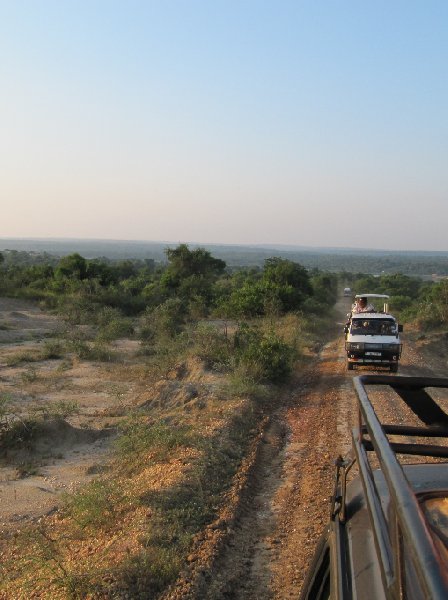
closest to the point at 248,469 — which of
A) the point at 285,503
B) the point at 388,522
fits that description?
the point at 285,503

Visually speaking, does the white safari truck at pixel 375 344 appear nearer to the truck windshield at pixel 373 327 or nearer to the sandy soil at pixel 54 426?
the truck windshield at pixel 373 327

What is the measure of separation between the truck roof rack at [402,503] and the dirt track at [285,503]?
211 cm

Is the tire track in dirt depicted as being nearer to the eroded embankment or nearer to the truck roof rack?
the eroded embankment

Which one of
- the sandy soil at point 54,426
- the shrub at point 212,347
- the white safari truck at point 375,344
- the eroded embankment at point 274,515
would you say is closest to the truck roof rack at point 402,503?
the eroded embankment at point 274,515

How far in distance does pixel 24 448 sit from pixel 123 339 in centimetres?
1275

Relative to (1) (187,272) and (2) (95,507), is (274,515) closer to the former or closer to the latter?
(2) (95,507)

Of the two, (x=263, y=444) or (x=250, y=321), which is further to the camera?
(x=250, y=321)

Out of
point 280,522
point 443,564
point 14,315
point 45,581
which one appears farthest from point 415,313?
point 443,564

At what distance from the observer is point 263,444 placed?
26.1ft

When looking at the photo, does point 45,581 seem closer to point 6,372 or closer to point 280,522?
point 280,522

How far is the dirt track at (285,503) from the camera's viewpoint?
4424 millimetres

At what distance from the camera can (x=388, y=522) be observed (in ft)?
6.29

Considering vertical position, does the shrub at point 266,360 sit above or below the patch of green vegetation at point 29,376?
above

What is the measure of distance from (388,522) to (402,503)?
1.80 ft
